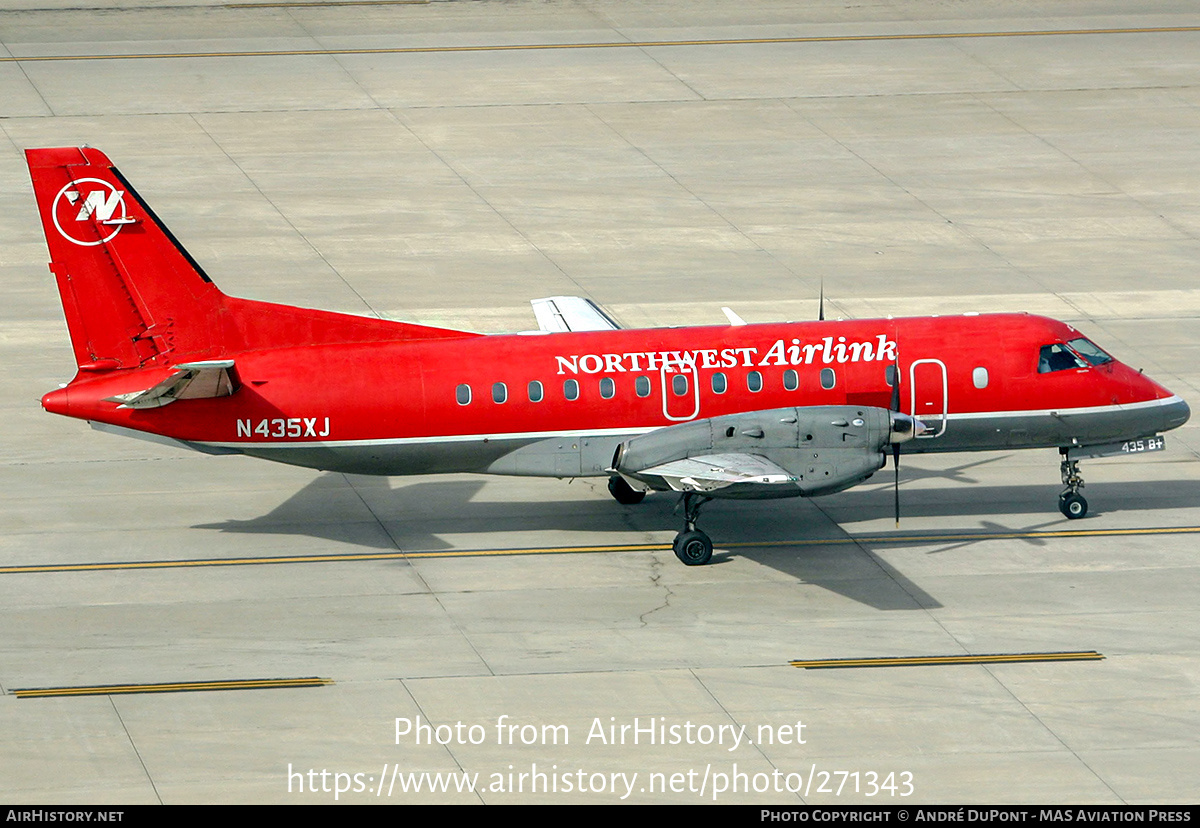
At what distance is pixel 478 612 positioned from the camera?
2280 cm

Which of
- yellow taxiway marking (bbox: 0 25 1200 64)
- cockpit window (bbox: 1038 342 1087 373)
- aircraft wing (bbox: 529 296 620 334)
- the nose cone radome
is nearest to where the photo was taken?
the nose cone radome

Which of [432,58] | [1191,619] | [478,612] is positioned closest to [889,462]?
[1191,619]

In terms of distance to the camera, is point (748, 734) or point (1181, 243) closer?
point (748, 734)

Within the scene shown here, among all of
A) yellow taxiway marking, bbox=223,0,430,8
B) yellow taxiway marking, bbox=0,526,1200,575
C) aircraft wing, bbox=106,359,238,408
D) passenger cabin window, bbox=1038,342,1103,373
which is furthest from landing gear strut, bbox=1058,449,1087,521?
yellow taxiway marking, bbox=223,0,430,8

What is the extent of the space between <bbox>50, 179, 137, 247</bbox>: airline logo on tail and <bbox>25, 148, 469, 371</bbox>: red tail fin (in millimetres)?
15

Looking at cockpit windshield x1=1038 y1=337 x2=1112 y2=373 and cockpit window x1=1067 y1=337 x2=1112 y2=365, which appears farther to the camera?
cockpit window x1=1067 y1=337 x2=1112 y2=365

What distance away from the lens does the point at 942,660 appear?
2117 cm

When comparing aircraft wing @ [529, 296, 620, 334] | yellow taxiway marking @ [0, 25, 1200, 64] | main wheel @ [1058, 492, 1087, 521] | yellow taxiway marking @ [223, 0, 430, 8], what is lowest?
main wheel @ [1058, 492, 1087, 521]

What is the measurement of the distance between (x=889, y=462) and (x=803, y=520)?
3.60 m

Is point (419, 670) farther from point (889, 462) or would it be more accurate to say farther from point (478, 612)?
point (889, 462)

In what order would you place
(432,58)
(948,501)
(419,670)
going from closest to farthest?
1. (419,670)
2. (948,501)
3. (432,58)

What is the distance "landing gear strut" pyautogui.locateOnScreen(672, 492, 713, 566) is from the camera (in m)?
24.3

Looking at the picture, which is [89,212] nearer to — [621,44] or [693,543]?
[693,543]

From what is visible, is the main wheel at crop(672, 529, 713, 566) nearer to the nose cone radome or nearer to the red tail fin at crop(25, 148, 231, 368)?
the red tail fin at crop(25, 148, 231, 368)
